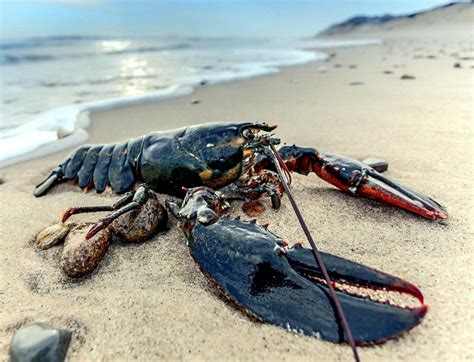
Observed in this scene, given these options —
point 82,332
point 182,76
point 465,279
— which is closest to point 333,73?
point 182,76

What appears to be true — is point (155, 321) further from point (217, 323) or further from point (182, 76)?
point (182, 76)

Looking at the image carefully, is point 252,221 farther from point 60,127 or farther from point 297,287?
point 60,127

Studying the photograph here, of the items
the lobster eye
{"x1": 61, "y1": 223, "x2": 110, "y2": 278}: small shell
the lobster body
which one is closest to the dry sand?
{"x1": 61, "y1": 223, "x2": 110, "y2": 278}: small shell

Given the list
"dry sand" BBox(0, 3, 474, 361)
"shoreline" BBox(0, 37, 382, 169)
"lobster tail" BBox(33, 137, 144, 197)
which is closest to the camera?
"dry sand" BBox(0, 3, 474, 361)

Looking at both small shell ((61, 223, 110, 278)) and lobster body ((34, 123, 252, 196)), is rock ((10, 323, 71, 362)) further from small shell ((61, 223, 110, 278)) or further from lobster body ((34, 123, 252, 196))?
lobster body ((34, 123, 252, 196))

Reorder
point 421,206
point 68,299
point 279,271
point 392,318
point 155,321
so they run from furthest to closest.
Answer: point 421,206
point 68,299
point 155,321
point 279,271
point 392,318

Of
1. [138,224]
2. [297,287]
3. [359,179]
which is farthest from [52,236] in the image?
[359,179]
